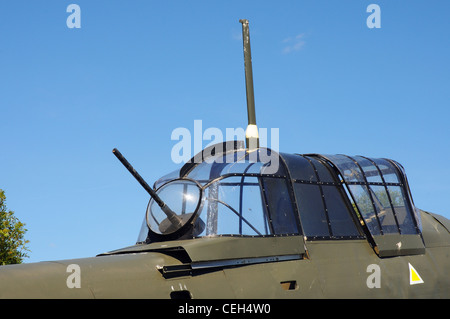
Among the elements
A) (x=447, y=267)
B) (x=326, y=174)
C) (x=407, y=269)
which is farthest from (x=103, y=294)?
(x=447, y=267)

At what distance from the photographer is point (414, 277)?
1126 cm

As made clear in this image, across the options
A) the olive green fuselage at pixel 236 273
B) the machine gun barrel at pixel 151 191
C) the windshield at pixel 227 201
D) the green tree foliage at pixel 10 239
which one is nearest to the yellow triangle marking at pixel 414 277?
the olive green fuselage at pixel 236 273

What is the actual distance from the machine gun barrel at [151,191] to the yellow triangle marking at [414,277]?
454cm

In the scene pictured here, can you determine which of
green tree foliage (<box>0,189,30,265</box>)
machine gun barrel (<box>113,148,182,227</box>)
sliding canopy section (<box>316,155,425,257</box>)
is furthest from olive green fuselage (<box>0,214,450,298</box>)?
green tree foliage (<box>0,189,30,265</box>)

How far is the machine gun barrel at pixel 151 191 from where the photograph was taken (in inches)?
373

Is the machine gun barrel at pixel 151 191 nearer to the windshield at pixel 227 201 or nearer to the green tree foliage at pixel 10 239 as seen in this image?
the windshield at pixel 227 201

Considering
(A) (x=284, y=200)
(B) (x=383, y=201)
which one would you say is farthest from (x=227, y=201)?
(B) (x=383, y=201)

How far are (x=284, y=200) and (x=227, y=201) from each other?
1136 mm

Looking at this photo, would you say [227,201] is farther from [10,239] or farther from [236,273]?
[10,239]

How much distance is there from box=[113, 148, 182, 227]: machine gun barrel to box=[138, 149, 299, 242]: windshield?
0.15 feet

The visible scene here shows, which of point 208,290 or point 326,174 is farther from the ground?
point 326,174

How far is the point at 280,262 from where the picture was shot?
9.56 meters
